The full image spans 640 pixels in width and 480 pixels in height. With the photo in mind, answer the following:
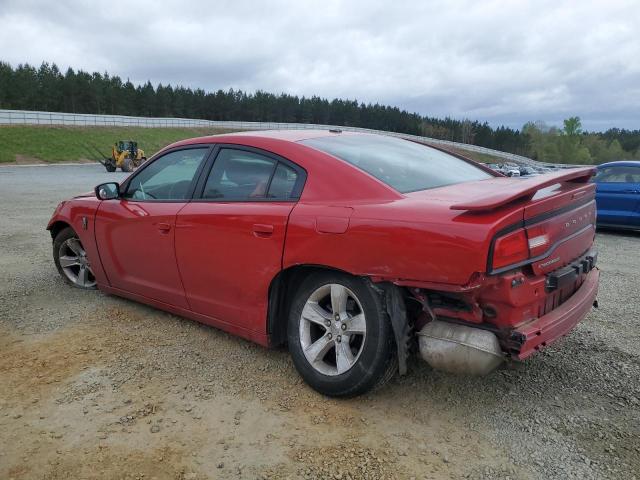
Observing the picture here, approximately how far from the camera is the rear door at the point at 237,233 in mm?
3014

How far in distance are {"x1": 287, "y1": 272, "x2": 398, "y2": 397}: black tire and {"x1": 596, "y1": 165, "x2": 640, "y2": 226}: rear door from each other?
7.87 metres

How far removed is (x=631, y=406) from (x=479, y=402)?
2.65ft

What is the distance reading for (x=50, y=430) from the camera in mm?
2562

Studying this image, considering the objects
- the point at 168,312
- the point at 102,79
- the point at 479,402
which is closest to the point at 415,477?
the point at 479,402

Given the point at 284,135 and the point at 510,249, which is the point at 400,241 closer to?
the point at 510,249

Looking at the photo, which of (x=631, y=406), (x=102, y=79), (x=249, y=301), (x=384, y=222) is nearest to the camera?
(x=384, y=222)

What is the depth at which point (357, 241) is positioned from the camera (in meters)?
2.58

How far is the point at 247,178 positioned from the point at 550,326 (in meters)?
1.99

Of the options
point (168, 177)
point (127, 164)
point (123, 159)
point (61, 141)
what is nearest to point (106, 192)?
point (168, 177)

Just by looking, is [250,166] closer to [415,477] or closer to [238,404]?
[238,404]

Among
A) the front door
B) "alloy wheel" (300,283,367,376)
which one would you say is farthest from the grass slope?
"alloy wheel" (300,283,367,376)

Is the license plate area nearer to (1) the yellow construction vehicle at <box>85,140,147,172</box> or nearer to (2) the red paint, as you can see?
(2) the red paint

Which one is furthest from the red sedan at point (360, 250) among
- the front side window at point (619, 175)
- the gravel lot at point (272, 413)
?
the front side window at point (619, 175)

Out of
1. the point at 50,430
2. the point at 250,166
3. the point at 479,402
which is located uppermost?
the point at 250,166
